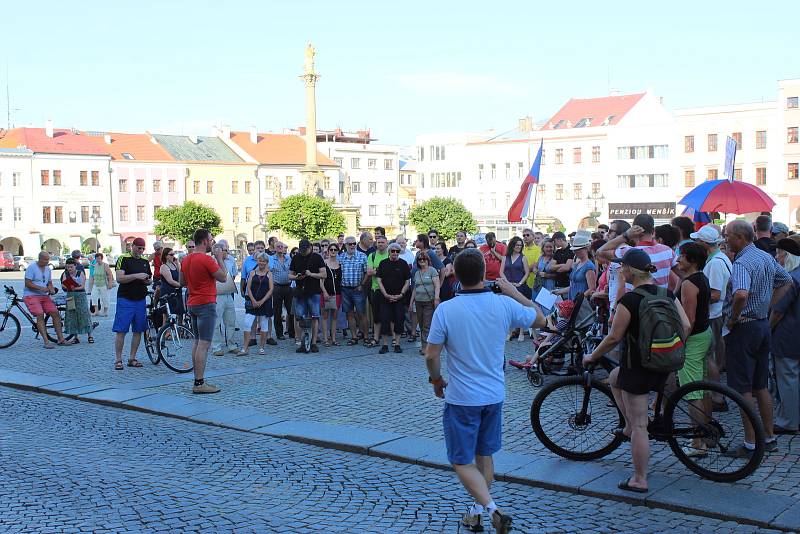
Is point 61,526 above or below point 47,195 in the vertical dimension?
below

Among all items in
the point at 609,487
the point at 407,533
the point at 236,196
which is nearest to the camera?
the point at 407,533

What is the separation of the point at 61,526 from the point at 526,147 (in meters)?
79.6

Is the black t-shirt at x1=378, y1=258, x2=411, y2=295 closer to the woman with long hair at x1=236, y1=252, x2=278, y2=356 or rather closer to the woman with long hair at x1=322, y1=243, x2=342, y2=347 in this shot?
the woman with long hair at x1=322, y1=243, x2=342, y2=347

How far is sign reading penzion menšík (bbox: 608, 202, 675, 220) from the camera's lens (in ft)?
244

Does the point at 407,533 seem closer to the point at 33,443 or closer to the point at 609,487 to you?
the point at 609,487

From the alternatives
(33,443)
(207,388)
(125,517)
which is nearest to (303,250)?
(207,388)

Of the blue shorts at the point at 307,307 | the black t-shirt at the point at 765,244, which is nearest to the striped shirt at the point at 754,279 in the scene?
the black t-shirt at the point at 765,244

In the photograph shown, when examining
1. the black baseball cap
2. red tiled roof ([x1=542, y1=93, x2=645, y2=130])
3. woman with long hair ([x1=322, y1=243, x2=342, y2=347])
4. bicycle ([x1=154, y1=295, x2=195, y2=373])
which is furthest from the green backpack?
red tiled roof ([x1=542, y1=93, x2=645, y2=130])

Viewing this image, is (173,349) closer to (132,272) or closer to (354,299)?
(132,272)

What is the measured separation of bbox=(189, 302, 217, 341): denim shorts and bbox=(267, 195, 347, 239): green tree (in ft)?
171

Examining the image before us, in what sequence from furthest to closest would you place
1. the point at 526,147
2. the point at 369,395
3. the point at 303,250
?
the point at 526,147 < the point at 303,250 < the point at 369,395

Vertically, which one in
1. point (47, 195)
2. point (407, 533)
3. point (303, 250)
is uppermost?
point (47, 195)

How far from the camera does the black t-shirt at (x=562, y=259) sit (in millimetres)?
14844

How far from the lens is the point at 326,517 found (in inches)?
259
